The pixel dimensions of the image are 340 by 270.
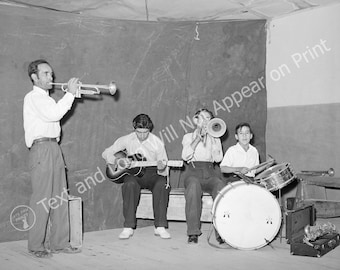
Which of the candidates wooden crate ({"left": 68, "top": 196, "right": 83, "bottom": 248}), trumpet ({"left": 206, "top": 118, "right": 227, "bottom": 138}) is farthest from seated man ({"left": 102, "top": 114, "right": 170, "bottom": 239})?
trumpet ({"left": 206, "top": 118, "right": 227, "bottom": 138})

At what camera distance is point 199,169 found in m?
4.79

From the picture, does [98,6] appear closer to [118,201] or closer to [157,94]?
[157,94]

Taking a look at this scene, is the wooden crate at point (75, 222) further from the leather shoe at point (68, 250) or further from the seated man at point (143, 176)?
the seated man at point (143, 176)

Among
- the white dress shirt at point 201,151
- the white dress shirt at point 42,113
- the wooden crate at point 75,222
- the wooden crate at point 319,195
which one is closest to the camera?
the white dress shirt at point 42,113

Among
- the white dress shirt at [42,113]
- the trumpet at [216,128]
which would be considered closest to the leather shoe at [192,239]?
the trumpet at [216,128]

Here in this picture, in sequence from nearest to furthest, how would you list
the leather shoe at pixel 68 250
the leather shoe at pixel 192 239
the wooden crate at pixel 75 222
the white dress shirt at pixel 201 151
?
the leather shoe at pixel 68 250
the wooden crate at pixel 75 222
the leather shoe at pixel 192 239
the white dress shirt at pixel 201 151

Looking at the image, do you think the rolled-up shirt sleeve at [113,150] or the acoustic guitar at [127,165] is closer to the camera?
the acoustic guitar at [127,165]

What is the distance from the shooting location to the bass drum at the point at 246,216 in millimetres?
4121

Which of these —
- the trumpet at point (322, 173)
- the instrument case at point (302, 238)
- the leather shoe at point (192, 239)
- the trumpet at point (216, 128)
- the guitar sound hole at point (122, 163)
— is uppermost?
the trumpet at point (216, 128)

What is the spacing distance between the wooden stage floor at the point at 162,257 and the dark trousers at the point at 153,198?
0.19 m

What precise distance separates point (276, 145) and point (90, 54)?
8.66 feet

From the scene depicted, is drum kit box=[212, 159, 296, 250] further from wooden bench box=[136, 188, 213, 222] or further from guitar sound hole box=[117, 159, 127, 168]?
guitar sound hole box=[117, 159, 127, 168]

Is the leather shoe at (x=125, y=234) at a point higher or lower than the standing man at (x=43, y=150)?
lower

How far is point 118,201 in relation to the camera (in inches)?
206
